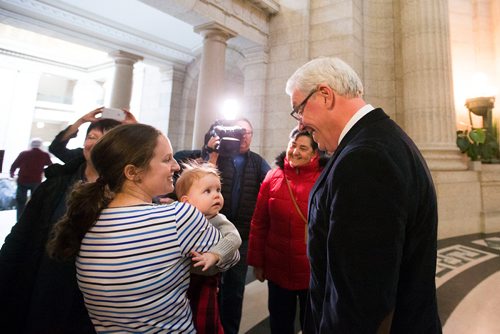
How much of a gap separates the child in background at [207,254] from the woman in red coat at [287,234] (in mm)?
652

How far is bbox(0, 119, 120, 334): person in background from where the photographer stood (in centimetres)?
121

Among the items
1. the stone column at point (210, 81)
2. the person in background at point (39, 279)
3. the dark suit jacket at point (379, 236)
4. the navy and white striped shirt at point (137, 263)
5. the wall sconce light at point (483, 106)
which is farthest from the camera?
the wall sconce light at point (483, 106)

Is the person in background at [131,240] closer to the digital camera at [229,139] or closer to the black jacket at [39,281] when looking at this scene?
the black jacket at [39,281]

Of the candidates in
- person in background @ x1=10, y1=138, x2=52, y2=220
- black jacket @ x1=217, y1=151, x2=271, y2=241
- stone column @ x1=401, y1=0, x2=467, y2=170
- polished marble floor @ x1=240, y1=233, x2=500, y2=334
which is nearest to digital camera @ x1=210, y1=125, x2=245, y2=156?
black jacket @ x1=217, y1=151, x2=271, y2=241

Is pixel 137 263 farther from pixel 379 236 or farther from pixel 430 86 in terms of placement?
pixel 430 86

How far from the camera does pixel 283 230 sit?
1.92 meters

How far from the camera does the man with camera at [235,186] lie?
2082mm

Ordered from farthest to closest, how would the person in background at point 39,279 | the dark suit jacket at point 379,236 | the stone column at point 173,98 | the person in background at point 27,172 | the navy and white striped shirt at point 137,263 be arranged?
the stone column at point 173,98 < the person in background at point 27,172 < the person in background at point 39,279 < the navy and white striped shirt at point 137,263 < the dark suit jacket at point 379,236

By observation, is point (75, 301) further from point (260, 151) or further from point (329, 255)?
point (260, 151)

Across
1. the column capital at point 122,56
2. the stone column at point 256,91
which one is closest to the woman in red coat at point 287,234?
the stone column at point 256,91

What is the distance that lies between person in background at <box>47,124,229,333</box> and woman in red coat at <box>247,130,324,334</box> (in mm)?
981

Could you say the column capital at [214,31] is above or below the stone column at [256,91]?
above

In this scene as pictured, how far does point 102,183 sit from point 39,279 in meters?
0.73

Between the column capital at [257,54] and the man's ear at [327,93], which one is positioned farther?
the column capital at [257,54]
